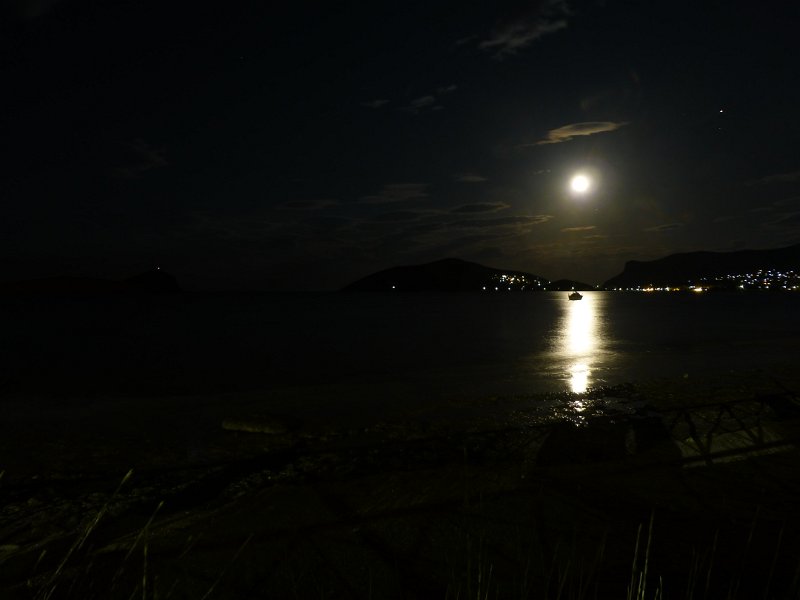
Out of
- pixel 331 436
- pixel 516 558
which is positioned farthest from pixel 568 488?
pixel 331 436

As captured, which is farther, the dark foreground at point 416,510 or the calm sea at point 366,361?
the calm sea at point 366,361

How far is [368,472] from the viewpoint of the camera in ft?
27.3

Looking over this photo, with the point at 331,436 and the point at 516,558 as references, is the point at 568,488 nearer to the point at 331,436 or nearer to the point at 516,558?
the point at 516,558

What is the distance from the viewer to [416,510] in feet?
20.5

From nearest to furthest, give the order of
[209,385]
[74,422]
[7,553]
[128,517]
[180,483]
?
[7,553], [128,517], [180,483], [74,422], [209,385]

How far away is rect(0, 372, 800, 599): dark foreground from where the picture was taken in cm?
473

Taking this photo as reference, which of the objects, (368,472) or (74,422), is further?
(74,422)

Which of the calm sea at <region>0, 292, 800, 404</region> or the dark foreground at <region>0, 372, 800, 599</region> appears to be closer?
the dark foreground at <region>0, 372, 800, 599</region>

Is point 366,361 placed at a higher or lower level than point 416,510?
lower

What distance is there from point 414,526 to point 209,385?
1792 centimetres

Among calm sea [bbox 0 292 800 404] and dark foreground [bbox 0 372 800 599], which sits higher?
dark foreground [bbox 0 372 800 599]

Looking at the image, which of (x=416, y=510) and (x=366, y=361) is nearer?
(x=416, y=510)

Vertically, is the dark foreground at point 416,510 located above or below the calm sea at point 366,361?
above

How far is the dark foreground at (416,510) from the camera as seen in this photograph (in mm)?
4734
